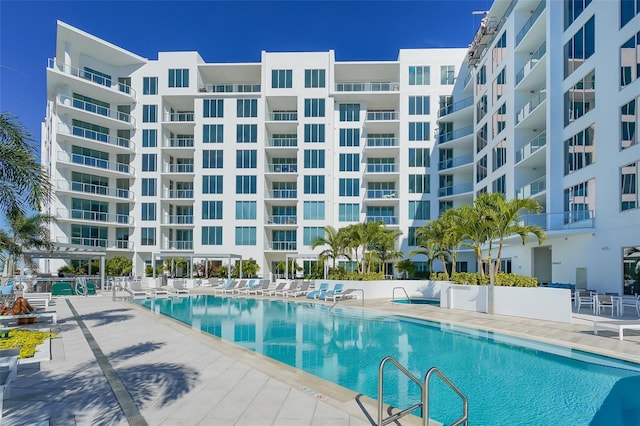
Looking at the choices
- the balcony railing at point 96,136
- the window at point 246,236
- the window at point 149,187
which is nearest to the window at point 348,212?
the window at point 246,236

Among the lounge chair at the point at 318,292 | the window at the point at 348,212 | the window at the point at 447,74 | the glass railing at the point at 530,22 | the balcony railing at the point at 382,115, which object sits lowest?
the lounge chair at the point at 318,292

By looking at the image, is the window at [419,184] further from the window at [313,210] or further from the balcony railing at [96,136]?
the balcony railing at [96,136]

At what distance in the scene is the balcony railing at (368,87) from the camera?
37253 mm

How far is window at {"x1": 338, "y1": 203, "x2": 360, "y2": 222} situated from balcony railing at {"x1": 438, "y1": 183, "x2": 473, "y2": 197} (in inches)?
322

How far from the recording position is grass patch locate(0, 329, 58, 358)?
21.3ft

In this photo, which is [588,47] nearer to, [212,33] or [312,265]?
[312,265]

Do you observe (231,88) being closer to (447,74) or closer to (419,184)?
(419,184)

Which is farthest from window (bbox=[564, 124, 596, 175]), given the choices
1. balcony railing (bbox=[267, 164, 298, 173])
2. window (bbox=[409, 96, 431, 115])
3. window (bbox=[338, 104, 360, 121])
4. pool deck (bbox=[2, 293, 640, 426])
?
balcony railing (bbox=[267, 164, 298, 173])

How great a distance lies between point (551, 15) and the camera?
21531 mm

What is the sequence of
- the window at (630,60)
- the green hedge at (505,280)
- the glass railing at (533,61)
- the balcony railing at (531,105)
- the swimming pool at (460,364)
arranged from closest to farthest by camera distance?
the swimming pool at (460,364) → the green hedge at (505,280) → the window at (630,60) → the balcony railing at (531,105) → the glass railing at (533,61)

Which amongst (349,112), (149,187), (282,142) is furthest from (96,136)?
(349,112)

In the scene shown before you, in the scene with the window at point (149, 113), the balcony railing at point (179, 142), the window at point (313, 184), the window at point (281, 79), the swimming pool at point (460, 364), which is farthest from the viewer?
the balcony railing at point (179, 142)

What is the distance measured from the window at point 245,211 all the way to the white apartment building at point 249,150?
98mm

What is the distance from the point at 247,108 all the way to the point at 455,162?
21.0m
